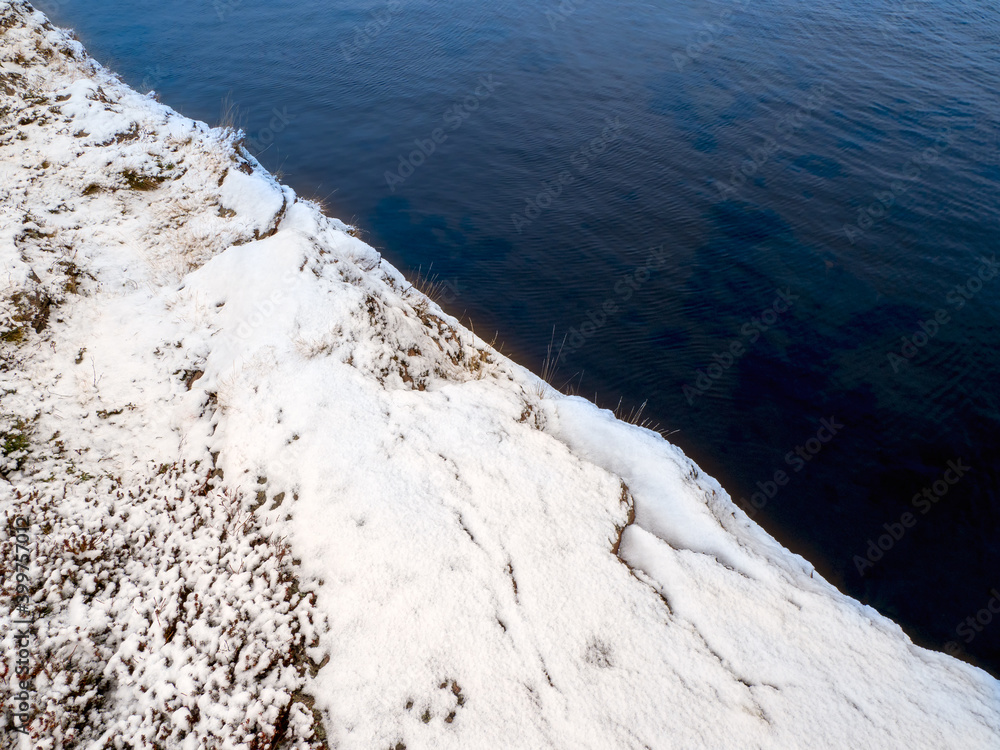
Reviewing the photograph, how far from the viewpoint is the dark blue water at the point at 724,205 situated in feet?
36.1

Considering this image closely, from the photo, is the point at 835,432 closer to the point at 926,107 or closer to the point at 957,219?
the point at 957,219

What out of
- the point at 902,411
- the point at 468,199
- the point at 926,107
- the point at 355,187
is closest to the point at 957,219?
the point at 926,107

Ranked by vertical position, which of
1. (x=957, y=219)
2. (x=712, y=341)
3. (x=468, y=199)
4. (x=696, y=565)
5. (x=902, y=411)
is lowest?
(x=468, y=199)

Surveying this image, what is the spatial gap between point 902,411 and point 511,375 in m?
9.14

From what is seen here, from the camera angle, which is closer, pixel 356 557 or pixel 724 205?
pixel 356 557

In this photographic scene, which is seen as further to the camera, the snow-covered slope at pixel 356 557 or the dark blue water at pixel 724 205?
the dark blue water at pixel 724 205

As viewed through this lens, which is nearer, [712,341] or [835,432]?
[835,432]

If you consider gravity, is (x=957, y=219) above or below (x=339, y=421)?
above

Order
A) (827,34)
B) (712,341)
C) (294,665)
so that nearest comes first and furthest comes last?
(294,665) → (712,341) → (827,34)

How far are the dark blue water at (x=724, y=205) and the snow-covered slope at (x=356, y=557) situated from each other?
4.98m

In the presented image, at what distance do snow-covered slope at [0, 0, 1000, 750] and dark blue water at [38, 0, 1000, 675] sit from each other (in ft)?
16.3

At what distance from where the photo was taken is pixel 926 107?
2116cm

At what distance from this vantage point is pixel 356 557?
5.18 m

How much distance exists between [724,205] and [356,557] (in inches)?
660
